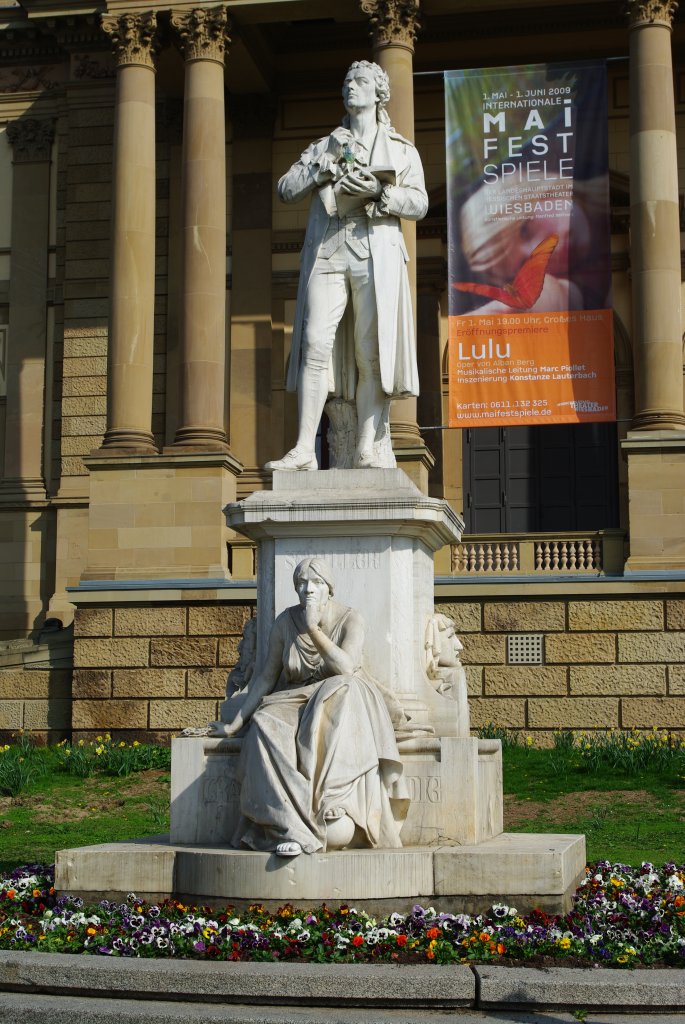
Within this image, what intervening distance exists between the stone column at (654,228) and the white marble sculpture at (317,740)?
16.0 m

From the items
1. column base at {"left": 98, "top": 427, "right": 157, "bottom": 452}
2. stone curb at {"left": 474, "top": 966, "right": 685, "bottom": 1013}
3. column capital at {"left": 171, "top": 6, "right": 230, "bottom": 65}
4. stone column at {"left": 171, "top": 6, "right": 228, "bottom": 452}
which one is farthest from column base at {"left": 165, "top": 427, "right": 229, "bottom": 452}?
stone curb at {"left": 474, "top": 966, "right": 685, "bottom": 1013}

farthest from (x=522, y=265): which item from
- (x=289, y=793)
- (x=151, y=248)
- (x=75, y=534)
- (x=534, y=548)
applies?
(x=289, y=793)

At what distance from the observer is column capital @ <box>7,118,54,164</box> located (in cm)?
3166

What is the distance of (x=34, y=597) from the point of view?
3025 centimetres

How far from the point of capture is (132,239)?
87.8 ft

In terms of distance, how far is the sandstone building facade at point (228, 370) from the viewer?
2388 centimetres

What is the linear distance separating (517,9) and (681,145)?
3.96 m

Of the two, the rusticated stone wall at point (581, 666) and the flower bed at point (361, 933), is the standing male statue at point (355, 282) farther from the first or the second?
the rusticated stone wall at point (581, 666)

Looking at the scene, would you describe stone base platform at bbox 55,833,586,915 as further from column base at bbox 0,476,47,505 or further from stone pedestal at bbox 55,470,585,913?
column base at bbox 0,476,47,505

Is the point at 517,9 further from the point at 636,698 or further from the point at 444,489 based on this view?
the point at 636,698

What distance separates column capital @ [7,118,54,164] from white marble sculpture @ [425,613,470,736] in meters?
24.0

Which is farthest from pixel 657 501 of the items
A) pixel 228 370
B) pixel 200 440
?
pixel 228 370

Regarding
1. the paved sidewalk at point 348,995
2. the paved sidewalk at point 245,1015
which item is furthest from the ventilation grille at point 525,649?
the paved sidewalk at point 245,1015

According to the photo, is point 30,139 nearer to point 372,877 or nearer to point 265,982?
point 372,877
